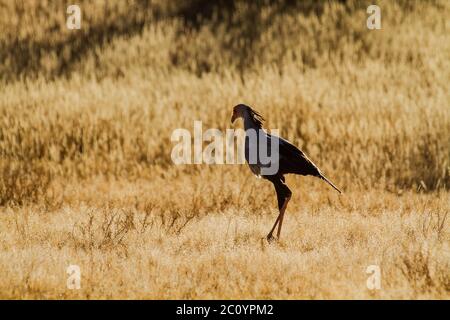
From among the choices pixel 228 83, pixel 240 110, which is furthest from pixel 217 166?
pixel 228 83

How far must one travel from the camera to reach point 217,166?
36.2 ft

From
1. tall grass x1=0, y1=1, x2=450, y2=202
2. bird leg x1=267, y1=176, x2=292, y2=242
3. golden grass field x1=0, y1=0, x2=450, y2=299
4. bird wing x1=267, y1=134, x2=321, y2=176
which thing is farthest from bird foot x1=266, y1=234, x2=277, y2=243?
tall grass x1=0, y1=1, x2=450, y2=202

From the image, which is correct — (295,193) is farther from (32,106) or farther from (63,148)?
(32,106)

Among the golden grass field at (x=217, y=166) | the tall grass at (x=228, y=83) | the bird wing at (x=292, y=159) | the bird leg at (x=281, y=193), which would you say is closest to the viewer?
the golden grass field at (x=217, y=166)

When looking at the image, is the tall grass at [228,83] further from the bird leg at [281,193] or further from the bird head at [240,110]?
the bird head at [240,110]

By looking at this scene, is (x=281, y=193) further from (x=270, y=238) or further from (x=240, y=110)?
(x=240, y=110)

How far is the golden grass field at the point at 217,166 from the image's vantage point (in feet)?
20.7

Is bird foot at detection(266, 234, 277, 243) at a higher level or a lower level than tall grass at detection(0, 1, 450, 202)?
lower

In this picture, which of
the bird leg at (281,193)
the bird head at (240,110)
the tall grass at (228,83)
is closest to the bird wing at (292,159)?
the bird leg at (281,193)

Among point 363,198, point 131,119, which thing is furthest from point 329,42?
point 363,198

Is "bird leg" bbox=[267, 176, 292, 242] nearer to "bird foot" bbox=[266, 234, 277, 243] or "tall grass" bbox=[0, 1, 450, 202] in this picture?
"bird foot" bbox=[266, 234, 277, 243]

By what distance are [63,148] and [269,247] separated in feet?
19.8

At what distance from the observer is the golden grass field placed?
631 centimetres

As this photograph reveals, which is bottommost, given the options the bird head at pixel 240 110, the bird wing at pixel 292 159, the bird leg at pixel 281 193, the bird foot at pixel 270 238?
the bird foot at pixel 270 238
